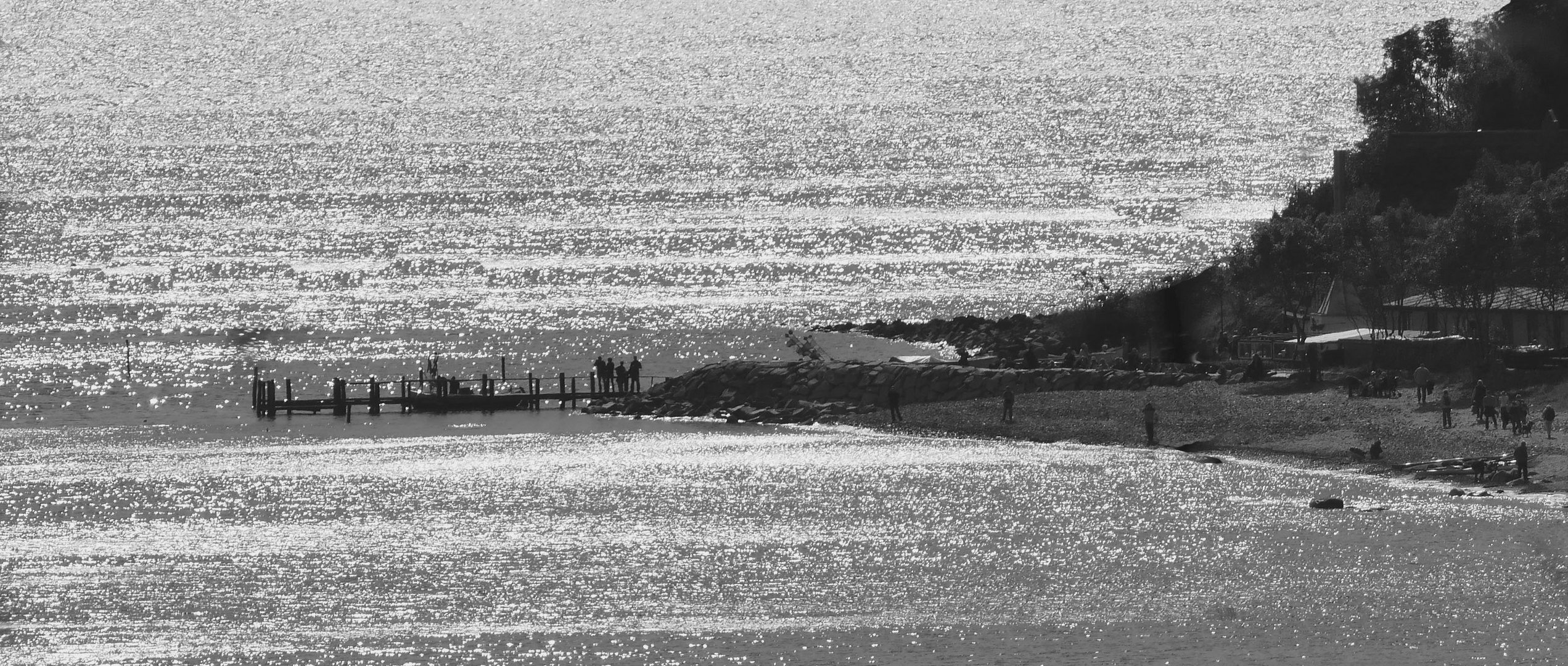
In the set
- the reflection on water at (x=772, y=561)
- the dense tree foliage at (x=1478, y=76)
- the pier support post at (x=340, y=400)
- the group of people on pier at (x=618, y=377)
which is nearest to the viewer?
the reflection on water at (x=772, y=561)

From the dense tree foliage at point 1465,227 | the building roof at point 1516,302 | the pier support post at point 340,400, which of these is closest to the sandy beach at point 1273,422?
the dense tree foliage at point 1465,227

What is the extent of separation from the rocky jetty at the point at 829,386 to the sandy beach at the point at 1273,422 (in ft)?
2.94

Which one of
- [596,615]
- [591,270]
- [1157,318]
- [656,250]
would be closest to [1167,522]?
[596,615]

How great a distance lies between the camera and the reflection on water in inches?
1118

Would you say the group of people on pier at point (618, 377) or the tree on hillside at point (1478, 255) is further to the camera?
the group of people on pier at point (618, 377)

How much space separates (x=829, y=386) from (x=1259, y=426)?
13787mm

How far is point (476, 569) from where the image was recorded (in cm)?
3400

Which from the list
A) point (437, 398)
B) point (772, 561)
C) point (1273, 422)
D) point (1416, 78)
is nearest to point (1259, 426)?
point (1273, 422)

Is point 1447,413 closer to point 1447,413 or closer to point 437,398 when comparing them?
point 1447,413

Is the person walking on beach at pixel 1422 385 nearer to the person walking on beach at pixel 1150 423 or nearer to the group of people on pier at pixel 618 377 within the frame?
the person walking on beach at pixel 1150 423

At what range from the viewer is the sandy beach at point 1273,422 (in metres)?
40.2

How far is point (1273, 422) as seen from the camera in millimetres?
44938

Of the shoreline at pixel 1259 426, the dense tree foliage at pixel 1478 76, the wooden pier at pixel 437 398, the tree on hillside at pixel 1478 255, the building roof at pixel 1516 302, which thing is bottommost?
the shoreline at pixel 1259 426

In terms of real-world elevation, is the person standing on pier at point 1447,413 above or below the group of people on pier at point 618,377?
below
